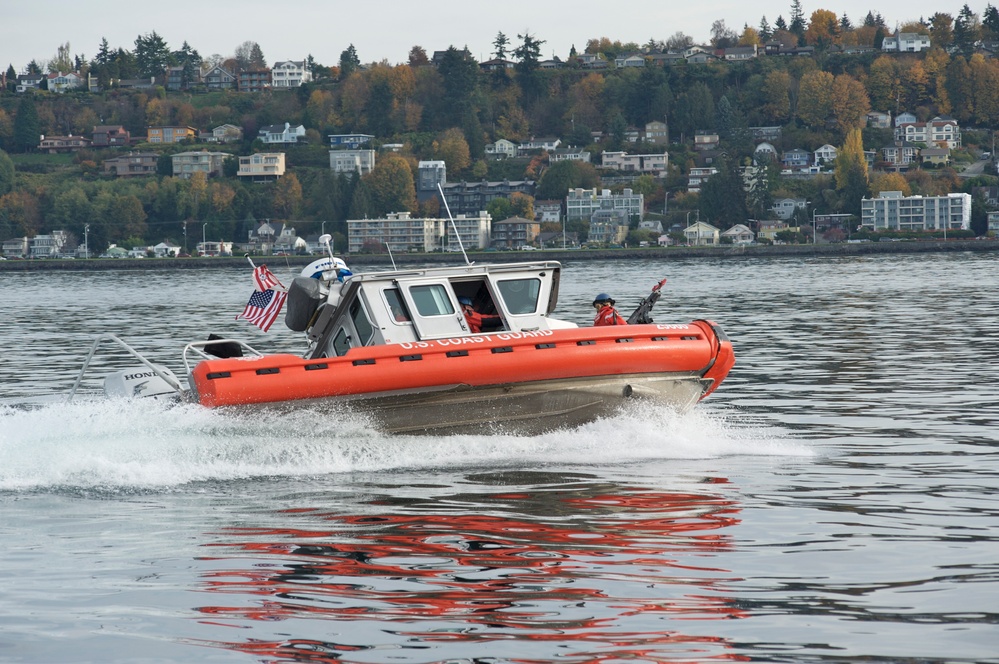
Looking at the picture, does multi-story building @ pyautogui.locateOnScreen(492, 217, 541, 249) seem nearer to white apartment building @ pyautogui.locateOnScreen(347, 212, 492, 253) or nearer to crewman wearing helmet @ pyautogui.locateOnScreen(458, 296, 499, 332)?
white apartment building @ pyautogui.locateOnScreen(347, 212, 492, 253)

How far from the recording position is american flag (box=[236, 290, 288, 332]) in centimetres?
1439

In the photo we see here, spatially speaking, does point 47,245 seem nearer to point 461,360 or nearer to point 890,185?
point 890,185

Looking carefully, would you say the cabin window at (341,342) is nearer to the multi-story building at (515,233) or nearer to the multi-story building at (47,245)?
the multi-story building at (515,233)

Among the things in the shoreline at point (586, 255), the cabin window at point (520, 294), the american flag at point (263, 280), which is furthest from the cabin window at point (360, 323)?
the shoreline at point (586, 255)

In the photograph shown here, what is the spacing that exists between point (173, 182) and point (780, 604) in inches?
7620

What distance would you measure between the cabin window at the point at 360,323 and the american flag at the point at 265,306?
0.97m

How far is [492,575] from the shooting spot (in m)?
8.54

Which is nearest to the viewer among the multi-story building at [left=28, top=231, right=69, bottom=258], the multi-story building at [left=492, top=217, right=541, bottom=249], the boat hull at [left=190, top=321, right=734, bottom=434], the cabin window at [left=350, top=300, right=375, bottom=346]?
the boat hull at [left=190, top=321, right=734, bottom=434]

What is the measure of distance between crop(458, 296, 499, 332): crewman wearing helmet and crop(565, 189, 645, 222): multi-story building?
545 ft

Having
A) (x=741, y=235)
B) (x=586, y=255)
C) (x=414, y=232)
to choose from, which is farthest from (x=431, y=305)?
(x=414, y=232)

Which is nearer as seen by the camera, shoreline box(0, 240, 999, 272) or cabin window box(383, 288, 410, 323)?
cabin window box(383, 288, 410, 323)

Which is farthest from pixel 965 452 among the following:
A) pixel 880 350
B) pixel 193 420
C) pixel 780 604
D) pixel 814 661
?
pixel 880 350

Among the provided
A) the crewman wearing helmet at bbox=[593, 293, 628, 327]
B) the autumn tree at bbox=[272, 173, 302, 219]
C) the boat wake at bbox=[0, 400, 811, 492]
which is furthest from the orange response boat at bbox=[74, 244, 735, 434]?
the autumn tree at bbox=[272, 173, 302, 219]

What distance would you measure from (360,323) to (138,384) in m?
2.77
